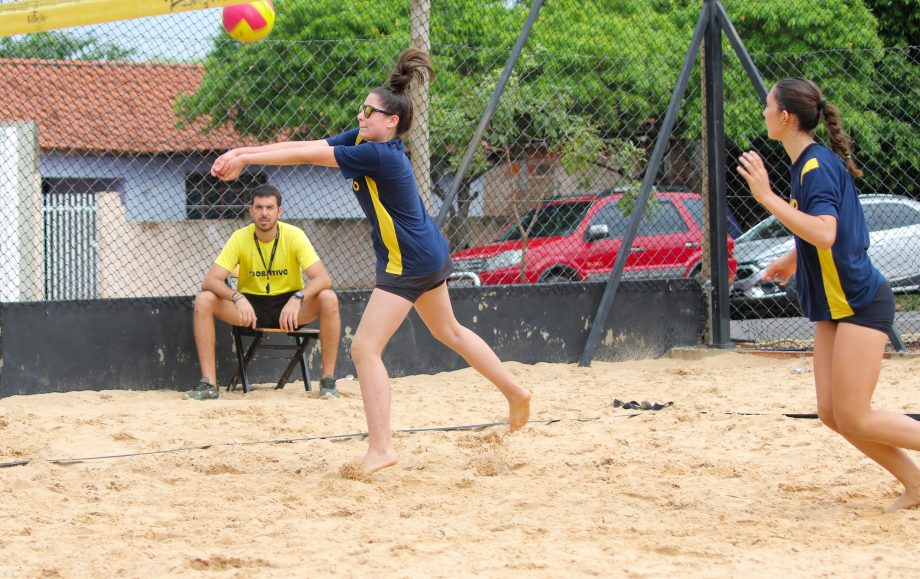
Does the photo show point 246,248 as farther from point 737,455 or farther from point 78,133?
point 737,455

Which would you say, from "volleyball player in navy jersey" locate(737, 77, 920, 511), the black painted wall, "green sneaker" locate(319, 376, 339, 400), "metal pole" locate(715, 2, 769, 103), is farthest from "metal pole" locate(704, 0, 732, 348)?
"volleyball player in navy jersey" locate(737, 77, 920, 511)

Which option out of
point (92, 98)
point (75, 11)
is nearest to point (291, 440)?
point (75, 11)

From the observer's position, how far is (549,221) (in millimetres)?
8883

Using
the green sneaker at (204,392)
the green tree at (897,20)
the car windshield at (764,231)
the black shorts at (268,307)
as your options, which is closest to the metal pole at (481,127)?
the black shorts at (268,307)

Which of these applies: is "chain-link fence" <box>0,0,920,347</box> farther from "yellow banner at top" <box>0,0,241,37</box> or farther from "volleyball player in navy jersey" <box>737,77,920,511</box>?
"volleyball player in navy jersey" <box>737,77,920,511</box>

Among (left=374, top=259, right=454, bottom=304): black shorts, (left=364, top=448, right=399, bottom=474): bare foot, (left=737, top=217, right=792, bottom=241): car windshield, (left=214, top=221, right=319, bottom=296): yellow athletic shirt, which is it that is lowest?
(left=364, top=448, right=399, bottom=474): bare foot

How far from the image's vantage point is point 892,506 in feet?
12.6

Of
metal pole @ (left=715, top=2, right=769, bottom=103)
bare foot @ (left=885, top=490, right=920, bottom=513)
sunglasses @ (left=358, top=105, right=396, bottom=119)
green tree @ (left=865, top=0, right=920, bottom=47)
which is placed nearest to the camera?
bare foot @ (left=885, top=490, right=920, bottom=513)

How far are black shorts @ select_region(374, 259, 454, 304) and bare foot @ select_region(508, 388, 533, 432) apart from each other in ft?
2.39

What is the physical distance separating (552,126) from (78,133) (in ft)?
14.1

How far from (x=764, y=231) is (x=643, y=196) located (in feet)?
9.08

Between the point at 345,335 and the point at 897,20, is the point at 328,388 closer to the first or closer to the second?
the point at 345,335

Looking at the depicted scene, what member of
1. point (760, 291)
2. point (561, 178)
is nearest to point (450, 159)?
point (561, 178)

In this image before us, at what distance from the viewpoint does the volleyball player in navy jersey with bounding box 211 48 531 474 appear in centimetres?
453
